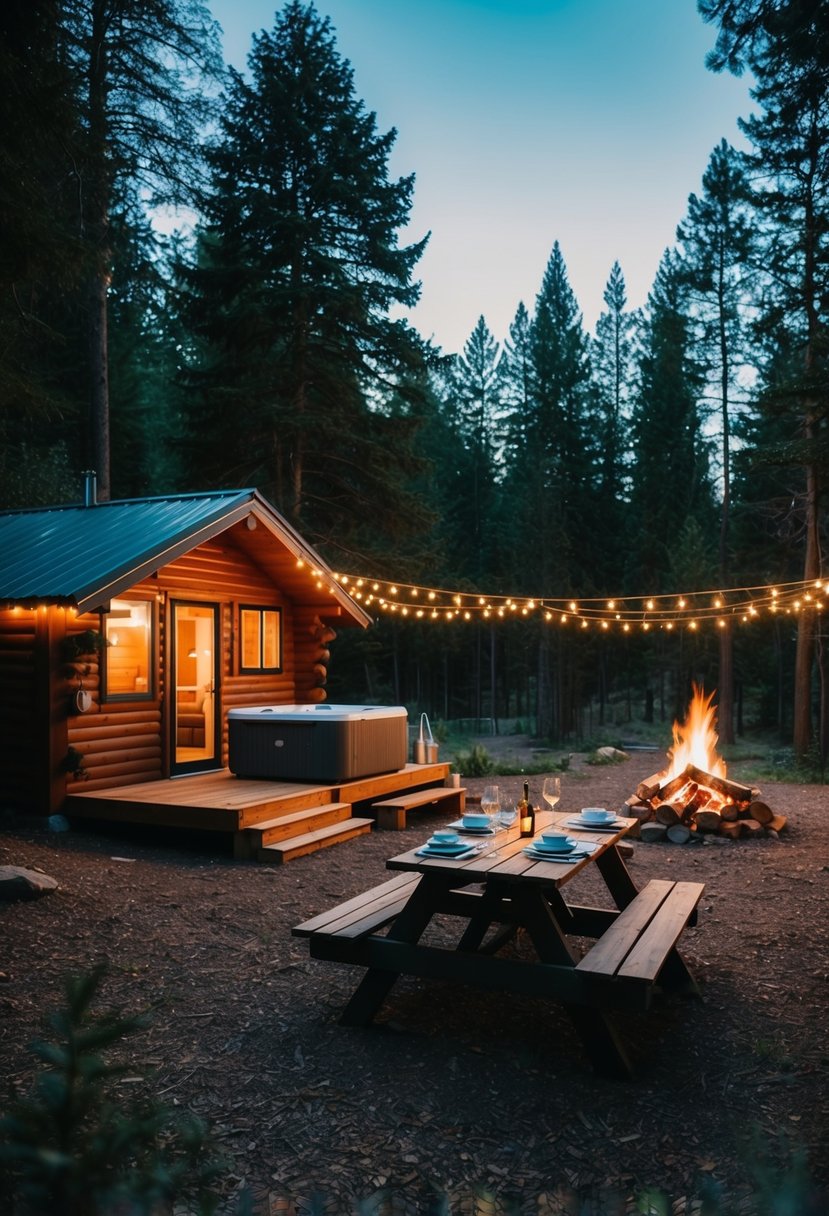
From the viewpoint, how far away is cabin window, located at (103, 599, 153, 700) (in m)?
9.06

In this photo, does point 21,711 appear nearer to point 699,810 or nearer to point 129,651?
point 129,651

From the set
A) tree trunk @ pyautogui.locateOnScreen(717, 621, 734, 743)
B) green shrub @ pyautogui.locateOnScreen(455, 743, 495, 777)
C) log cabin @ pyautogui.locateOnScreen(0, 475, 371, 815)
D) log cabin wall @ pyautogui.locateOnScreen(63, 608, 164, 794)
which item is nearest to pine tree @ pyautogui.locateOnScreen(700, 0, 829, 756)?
tree trunk @ pyautogui.locateOnScreen(717, 621, 734, 743)

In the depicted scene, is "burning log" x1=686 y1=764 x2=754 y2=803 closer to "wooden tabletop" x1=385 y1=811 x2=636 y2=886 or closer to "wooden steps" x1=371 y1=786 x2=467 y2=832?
"wooden steps" x1=371 y1=786 x2=467 y2=832

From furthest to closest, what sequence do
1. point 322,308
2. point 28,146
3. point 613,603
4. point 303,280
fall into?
point 613,603
point 322,308
point 303,280
point 28,146

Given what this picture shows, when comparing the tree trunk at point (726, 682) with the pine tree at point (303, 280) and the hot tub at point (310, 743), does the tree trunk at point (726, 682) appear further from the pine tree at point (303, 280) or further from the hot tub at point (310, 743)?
the hot tub at point (310, 743)

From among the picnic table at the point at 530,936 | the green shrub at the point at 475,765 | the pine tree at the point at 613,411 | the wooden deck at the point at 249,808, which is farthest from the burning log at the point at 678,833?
the pine tree at the point at 613,411

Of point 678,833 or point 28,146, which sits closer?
point 28,146

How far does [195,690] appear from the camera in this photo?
1209 cm

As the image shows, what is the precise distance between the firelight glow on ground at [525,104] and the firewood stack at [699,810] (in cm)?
675

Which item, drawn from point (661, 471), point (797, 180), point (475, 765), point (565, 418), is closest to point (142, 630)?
point (475, 765)

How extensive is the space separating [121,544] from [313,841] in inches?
142

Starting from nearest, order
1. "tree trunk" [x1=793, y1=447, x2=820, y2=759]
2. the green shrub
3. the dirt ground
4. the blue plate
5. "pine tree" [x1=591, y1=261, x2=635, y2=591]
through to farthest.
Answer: the dirt ground < the blue plate < the green shrub < "tree trunk" [x1=793, y1=447, x2=820, y2=759] < "pine tree" [x1=591, y1=261, x2=635, y2=591]

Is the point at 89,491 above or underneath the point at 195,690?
above

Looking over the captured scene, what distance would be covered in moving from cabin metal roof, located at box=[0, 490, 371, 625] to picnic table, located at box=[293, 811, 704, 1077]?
181 inches
